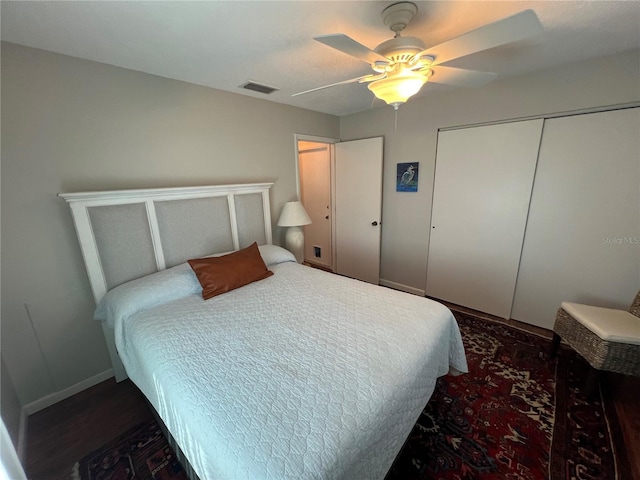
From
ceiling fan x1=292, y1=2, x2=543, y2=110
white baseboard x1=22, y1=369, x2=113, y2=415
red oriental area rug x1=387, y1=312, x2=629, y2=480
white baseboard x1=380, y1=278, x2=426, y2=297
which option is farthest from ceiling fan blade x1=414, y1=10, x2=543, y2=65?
white baseboard x1=22, y1=369, x2=113, y2=415

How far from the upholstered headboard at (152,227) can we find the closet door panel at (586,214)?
2630 mm

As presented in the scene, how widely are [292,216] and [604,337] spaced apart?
2.58 metres

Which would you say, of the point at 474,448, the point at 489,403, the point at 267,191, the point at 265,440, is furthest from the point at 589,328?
the point at 267,191

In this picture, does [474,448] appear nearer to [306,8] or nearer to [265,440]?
[265,440]

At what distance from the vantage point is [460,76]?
4.75 ft

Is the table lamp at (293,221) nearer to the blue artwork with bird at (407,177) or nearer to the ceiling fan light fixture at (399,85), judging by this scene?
the blue artwork with bird at (407,177)

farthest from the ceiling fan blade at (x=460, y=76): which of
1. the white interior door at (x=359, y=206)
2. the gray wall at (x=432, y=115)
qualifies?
the white interior door at (x=359, y=206)

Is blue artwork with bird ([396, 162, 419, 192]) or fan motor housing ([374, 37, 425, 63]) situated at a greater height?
fan motor housing ([374, 37, 425, 63])

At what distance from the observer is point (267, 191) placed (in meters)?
2.73

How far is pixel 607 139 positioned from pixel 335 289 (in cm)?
238

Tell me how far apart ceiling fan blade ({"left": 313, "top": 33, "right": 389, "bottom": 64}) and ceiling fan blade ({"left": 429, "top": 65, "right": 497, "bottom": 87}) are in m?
0.37

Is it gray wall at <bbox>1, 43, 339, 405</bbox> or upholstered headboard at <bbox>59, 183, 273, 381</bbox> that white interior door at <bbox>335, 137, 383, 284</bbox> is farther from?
gray wall at <bbox>1, 43, 339, 405</bbox>

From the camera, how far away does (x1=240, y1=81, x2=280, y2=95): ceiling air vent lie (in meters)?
2.24

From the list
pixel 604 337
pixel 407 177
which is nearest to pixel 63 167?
pixel 407 177
